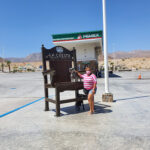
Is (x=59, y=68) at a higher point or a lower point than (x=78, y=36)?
lower

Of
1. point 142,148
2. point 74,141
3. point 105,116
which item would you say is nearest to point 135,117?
point 105,116

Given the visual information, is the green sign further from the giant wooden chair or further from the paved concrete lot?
the paved concrete lot

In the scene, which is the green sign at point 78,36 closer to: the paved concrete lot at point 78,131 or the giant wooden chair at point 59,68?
the giant wooden chair at point 59,68

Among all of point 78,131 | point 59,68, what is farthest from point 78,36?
point 78,131

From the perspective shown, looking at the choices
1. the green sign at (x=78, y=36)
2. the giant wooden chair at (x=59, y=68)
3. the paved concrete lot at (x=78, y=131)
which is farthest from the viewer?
the green sign at (x=78, y=36)

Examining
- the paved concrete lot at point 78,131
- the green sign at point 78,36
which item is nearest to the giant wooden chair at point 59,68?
the paved concrete lot at point 78,131

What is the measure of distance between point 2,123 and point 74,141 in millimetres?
2437

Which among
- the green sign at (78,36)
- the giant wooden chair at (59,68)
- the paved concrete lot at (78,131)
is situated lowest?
the paved concrete lot at (78,131)

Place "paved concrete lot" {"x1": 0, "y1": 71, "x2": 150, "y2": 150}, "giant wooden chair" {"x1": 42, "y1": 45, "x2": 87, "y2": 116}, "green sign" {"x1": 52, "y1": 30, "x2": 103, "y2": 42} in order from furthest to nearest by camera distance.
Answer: "green sign" {"x1": 52, "y1": 30, "x2": 103, "y2": 42} < "giant wooden chair" {"x1": 42, "y1": 45, "x2": 87, "y2": 116} < "paved concrete lot" {"x1": 0, "y1": 71, "x2": 150, "y2": 150}

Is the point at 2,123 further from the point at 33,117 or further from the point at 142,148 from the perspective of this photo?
the point at 142,148

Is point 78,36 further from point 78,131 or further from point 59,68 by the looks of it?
point 78,131

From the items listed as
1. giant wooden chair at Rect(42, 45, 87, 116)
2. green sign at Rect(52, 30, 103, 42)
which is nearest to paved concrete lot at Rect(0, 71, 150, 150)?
giant wooden chair at Rect(42, 45, 87, 116)

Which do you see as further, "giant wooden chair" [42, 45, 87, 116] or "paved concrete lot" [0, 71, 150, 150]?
"giant wooden chair" [42, 45, 87, 116]

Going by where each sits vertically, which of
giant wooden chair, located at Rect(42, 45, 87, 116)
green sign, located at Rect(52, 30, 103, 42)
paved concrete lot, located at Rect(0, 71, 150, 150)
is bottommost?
paved concrete lot, located at Rect(0, 71, 150, 150)
